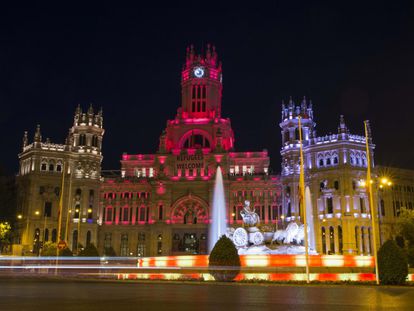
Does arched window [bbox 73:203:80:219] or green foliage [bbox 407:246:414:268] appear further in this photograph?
arched window [bbox 73:203:80:219]

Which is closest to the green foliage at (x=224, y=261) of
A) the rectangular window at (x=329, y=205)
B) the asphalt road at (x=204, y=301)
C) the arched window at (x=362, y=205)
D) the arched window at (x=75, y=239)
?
the asphalt road at (x=204, y=301)

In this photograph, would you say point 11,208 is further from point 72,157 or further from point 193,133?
point 193,133

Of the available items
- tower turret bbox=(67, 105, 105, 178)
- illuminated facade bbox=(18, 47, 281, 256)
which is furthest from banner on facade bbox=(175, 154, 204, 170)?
tower turret bbox=(67, 105, 105, 178)

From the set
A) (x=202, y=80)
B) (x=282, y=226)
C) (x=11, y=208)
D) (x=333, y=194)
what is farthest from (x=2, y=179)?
(x=333, y=194)

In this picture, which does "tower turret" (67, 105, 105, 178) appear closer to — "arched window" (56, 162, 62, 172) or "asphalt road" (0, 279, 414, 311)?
"arched window" (56, 162, 62, 172)

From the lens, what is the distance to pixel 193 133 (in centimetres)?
11056

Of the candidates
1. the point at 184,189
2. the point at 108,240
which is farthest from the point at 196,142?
the point at 108,240

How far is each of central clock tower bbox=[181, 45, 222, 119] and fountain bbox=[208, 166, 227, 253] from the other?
68.7 ft

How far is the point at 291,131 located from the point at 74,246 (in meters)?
50.7

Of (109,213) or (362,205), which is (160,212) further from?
(362,205)

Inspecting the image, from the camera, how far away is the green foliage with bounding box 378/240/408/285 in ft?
93.9

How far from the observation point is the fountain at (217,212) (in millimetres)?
95500

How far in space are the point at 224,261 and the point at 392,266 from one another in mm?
10889

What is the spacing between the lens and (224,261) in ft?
105
